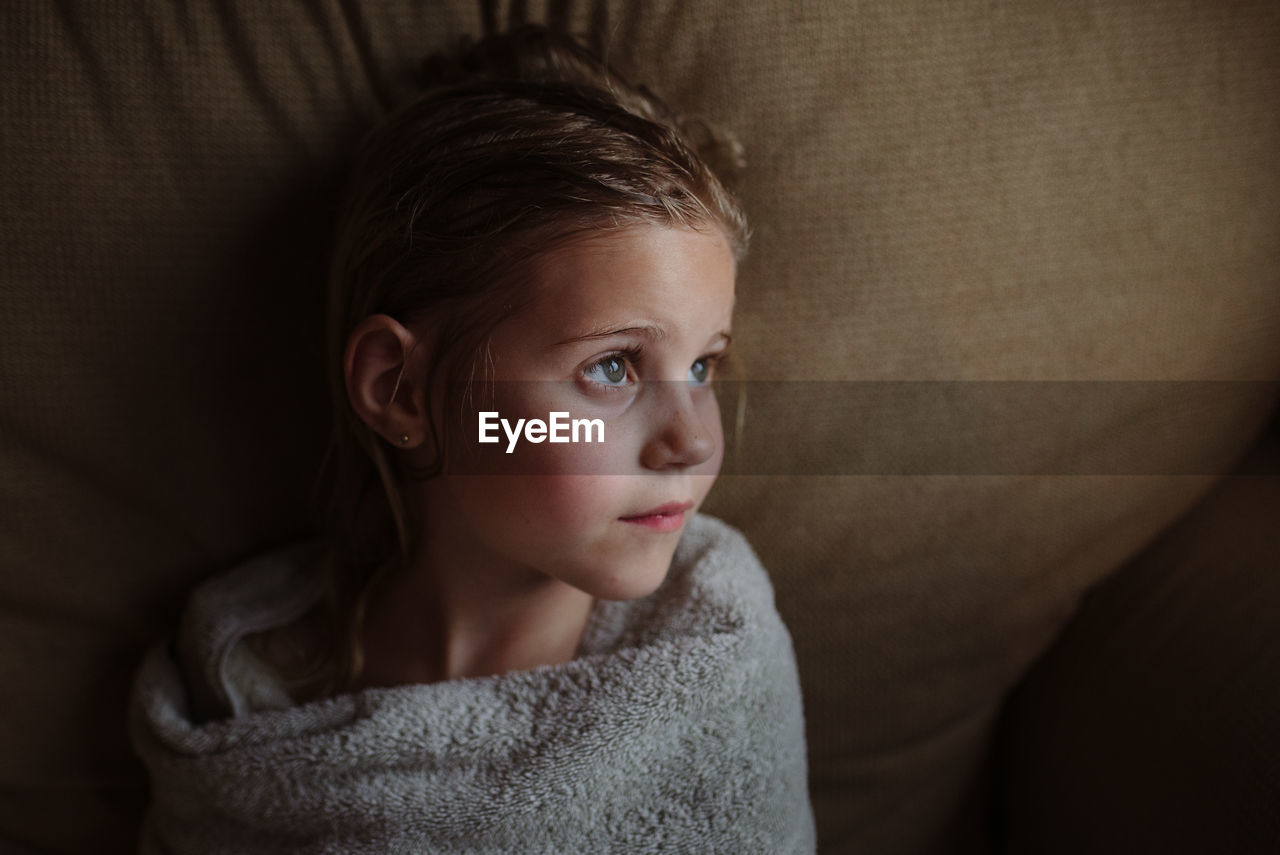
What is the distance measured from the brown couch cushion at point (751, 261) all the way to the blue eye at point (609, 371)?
0.20 meters

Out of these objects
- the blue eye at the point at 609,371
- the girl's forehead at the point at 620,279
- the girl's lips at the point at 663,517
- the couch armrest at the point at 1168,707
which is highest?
the girl's forehead at the point at 620,279

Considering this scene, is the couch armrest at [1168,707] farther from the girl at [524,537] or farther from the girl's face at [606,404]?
the girl's face at [606,404]

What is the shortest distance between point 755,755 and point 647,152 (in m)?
0.44

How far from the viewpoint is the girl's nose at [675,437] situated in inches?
24.9

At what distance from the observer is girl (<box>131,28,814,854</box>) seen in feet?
2.08

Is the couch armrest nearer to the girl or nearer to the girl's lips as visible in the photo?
the girl

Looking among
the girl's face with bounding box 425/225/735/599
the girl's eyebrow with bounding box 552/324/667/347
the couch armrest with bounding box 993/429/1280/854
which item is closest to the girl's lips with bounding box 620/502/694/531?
the girl's face with bounding box 425/225/735/599

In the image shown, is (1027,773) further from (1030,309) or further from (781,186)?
(781,186)

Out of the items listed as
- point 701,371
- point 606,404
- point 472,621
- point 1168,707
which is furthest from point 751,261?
point 1168,707

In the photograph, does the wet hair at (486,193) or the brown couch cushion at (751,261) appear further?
the brown couch cushion at (751,261)

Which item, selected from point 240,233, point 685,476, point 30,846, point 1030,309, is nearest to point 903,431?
point 1030,309

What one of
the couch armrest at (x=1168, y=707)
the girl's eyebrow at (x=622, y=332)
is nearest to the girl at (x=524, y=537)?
the girl's eyebrow at (x=622, y=332)

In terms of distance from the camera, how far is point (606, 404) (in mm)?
636

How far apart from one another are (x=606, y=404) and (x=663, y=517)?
9cm
